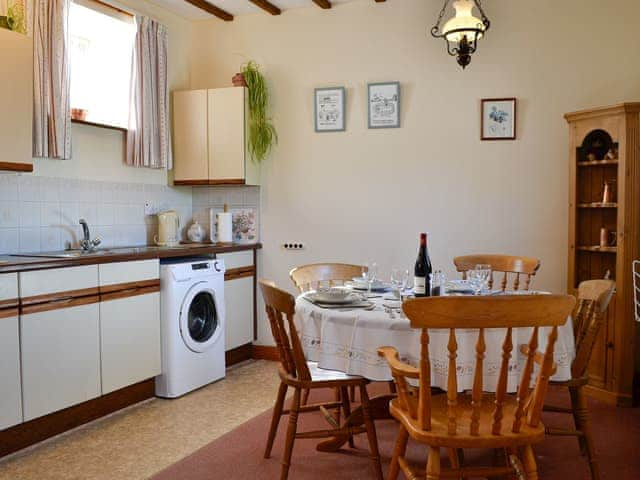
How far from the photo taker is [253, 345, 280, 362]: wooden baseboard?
4984 mm

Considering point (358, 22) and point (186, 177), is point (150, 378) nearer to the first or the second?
point (186, 177)

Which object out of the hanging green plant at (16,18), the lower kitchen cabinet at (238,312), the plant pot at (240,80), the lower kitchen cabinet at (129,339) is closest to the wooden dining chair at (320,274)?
the lower kitchen cabinet at (129,339)

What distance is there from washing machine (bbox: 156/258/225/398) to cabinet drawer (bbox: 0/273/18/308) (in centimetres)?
107

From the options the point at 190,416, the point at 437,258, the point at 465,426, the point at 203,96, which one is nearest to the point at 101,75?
the point at 203,96

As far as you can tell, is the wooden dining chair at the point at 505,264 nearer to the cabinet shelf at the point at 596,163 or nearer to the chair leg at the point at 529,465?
the cabinet shelf at the point at 596,163

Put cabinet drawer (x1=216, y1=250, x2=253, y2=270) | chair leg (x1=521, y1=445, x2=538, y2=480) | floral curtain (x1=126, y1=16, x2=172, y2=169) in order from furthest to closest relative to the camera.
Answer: cabinet drawer (x1=216, y1=250, x2=253, y2=270), floral curtain (x1=126, y1=16, x2=172, y2=169), chair leg (x1=521, y1=445, x2=538, y2=480)

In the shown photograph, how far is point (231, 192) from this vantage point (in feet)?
16.7

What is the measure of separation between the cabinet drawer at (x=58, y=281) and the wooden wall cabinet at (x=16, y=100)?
2.06 feet

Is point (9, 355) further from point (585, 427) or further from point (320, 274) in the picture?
point (585, 427)

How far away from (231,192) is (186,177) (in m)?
0.40

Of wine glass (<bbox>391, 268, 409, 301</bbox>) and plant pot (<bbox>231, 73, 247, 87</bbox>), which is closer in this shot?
wine glass (<bbox>391, 268, 409, 301</bbox>)

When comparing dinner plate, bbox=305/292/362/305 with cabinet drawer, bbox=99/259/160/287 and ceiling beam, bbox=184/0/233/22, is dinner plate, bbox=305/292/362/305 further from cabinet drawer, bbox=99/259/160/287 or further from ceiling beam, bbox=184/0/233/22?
ceiling beam, bbox=184/0/233/22

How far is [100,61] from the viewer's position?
4.35 metres

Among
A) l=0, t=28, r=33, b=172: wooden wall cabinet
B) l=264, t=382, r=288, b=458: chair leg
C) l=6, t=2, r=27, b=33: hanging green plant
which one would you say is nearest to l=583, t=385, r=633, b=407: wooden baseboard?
l=264, t=382, r=288, b=458: chair leg
